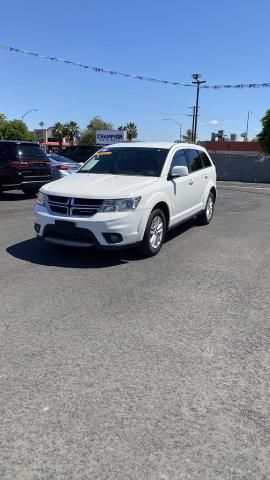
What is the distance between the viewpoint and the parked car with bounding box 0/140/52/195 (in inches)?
495

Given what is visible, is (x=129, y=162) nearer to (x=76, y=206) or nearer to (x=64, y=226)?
(x=76, y=206)

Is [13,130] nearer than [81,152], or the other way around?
[81,152]

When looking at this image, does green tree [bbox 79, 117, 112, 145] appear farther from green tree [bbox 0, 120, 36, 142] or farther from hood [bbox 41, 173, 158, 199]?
hood [bbox 41, 173, 158, 199]

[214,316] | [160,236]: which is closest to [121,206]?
[160,236]

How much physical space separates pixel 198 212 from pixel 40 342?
5.88 m

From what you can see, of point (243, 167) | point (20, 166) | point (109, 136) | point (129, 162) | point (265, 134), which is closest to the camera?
point (129, 162)

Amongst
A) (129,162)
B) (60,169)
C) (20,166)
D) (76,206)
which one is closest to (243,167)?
(60,169)

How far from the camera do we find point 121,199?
6105mm

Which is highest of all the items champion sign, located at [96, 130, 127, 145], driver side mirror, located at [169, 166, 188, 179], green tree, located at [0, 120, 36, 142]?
green tree, located at [0, 120, 36, 142]

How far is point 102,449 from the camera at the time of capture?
2480 mm

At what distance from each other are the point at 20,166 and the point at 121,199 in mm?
7318

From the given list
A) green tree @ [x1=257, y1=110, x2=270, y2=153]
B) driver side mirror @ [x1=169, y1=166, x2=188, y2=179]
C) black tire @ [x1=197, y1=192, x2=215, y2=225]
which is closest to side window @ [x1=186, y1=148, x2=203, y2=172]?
black tire @ [x1=197, y1=192, x2=215, y2=225]

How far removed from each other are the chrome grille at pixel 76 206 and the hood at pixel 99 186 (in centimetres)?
7

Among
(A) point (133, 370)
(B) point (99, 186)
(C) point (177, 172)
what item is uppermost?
(C) point (177, 172)
